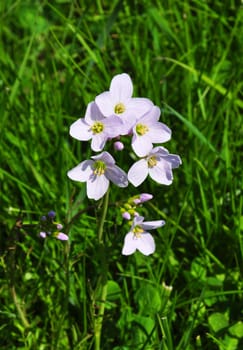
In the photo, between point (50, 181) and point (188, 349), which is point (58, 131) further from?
point (188, 349)

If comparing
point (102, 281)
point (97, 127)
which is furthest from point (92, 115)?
point (102, 281)

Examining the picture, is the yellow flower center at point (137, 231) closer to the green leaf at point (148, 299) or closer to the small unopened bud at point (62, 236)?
the small unopened bud at point (62, 236)

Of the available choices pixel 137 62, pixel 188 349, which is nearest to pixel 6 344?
pixel 188 349

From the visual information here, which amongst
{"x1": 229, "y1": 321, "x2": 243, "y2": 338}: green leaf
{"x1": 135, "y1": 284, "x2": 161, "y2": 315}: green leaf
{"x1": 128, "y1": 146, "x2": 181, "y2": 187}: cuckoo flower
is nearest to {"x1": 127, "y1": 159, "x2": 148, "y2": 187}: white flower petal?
{"x1": 128, "y1": 146, "x2": 181, "y2": 187}: cuckoo flower

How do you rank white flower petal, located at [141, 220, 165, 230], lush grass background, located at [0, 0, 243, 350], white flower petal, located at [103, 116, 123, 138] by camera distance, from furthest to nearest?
lush grass background, located at [0, 0, 243, 350] < white flower petal, located at [141, 220, 165, 230] < white flower petal, located at [103, 116, 123, 138]

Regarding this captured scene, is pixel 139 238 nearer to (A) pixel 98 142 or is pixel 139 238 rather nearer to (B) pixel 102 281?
(B) pixel 102 281

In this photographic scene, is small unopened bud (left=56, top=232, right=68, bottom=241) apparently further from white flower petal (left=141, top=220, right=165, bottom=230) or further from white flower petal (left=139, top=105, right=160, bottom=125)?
white flower petal (left=139, top=105, right=160, bottom=125)

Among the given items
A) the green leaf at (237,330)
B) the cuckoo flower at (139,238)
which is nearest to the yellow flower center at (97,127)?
the cuckoo flower at (139,238)
